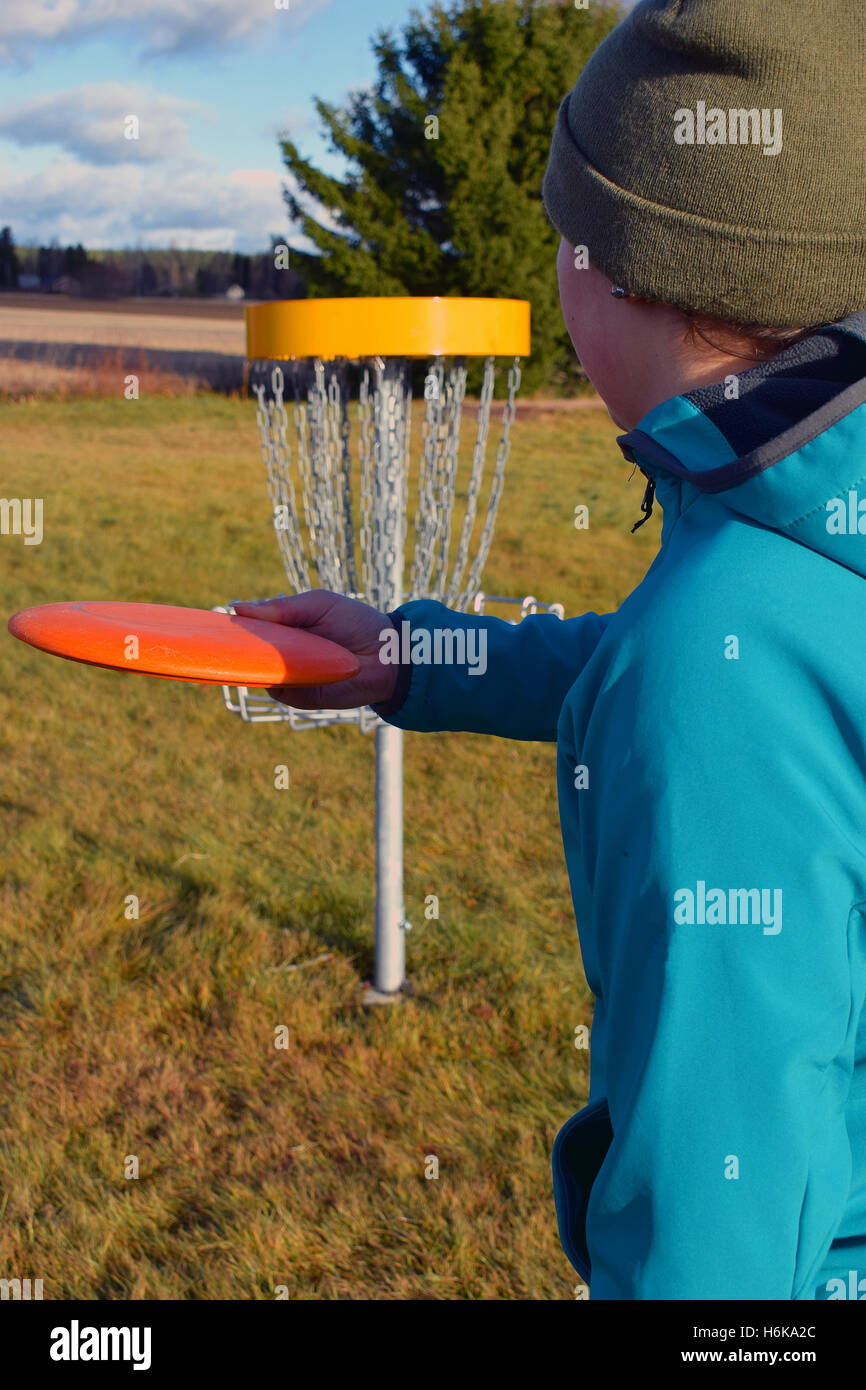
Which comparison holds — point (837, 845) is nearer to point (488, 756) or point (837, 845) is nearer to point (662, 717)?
point (662, 717)

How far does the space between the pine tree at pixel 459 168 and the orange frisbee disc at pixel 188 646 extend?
20.4m

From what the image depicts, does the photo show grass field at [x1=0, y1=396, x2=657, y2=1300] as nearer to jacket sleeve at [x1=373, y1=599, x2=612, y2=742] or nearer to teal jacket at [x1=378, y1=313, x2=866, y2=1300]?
jacket sleeve at [x1=373, y1=599, x2=612, y2=742]

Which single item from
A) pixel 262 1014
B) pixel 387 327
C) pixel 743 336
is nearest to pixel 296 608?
pixel 743 336

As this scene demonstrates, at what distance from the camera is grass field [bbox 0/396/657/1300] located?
8.48 feet

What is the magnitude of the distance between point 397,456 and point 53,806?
8.35ft

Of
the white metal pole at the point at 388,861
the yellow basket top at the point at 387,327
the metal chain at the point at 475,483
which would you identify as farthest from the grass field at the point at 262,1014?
the yellow basket top at the point at 387,327

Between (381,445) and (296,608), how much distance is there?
1378 mm

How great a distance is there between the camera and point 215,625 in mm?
1496

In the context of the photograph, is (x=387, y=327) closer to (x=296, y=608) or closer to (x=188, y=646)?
(x=296, y=608)

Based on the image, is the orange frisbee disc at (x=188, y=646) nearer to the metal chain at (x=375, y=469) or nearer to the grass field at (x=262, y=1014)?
the metal chain at (x=375, y=469)

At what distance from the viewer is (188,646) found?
1350mm

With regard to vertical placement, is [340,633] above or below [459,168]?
below

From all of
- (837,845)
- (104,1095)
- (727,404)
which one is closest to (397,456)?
(104,1095)

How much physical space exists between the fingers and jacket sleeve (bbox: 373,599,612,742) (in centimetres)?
17
